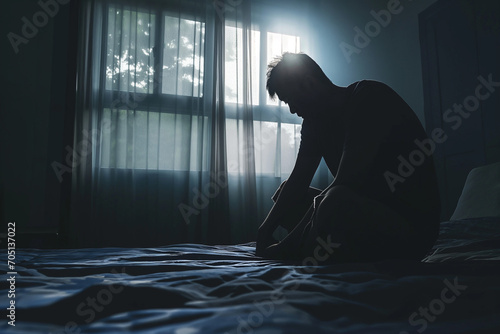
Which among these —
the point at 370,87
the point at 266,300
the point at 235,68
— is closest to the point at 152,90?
the point at 235,68

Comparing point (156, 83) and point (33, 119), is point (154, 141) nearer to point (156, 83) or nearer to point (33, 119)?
point (156, 83)

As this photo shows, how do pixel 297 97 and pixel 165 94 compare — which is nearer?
pixel 297 97

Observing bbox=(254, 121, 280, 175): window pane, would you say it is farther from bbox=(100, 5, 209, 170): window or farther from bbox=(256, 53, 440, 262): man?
bbox=(256, 53, 440, 262): man

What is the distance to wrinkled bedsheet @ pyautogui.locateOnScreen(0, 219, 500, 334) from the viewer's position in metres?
0.41

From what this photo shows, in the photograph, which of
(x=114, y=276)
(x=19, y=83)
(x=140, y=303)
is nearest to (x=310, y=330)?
(x=140, y=303)

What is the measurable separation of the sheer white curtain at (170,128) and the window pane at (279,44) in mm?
142

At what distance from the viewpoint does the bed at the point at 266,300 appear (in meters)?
0.41

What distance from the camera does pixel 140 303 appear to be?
49 cm

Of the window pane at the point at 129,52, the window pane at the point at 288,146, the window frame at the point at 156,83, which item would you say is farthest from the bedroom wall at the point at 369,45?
the window pane at the point at 129,52

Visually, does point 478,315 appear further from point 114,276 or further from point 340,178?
point 114,276

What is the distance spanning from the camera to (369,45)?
12.6 feet

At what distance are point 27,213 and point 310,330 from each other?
293 centimetres

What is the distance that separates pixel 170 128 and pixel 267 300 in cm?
271

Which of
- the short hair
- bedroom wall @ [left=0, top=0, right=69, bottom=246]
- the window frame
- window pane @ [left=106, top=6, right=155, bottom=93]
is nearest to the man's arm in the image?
the short hair
